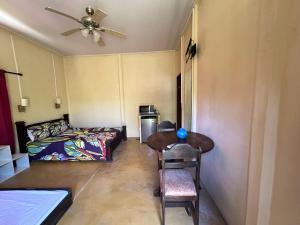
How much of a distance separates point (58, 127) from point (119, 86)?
6.86 ft

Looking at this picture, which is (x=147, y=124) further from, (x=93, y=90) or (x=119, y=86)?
(x=93, y=90)

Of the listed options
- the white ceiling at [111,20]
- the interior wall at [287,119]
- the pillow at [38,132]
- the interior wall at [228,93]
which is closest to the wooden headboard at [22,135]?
the pillow at [38,132]

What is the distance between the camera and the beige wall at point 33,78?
3143 mm

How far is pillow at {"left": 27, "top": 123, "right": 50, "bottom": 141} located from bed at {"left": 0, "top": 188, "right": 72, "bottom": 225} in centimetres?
173

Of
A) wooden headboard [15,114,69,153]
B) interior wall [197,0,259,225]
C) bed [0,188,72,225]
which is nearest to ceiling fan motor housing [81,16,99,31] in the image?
interior wall [197,0,259,225]

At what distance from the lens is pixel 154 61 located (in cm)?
490

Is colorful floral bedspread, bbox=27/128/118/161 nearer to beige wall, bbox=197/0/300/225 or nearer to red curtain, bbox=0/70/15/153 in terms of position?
red curtain, bbox=0/70/15/153

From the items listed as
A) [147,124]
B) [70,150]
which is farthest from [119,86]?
[70,150]

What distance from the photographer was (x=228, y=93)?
150cm

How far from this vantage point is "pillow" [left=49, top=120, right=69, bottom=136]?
397 centimetres

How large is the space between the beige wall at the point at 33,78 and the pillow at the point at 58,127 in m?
0.26

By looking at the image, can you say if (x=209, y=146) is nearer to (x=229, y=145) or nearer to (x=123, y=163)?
(x=229, y=145)

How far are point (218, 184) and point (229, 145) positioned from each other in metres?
0.59

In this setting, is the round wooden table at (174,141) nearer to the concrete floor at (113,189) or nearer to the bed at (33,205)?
the concrete floor at (113,189)
